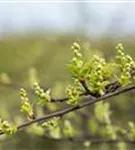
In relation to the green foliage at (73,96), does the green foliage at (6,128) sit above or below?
below

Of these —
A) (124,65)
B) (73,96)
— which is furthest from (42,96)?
(124,65)

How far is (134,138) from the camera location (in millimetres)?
2791

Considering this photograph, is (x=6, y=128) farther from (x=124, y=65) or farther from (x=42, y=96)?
(x=124, y=65)

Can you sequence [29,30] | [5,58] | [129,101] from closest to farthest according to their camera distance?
1. [129,101]
2. [5,58]
3. [29,30]

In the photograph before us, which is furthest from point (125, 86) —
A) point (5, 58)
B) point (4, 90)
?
point (5, 58)

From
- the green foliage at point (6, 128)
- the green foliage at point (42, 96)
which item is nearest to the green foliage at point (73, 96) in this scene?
the green foliage at point (42, 96)

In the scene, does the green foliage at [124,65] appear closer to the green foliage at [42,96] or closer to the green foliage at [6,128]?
the green foliage at [42,96]

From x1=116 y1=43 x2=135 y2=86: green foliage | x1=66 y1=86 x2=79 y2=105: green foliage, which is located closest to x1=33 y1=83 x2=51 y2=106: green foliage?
x1=66 y1=86 x2=79 y2=105: green foliage

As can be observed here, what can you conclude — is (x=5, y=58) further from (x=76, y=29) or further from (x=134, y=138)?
(x=134, y=138)

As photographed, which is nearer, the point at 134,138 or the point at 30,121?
the point at 30,121

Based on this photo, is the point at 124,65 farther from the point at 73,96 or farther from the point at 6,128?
the point at 6,128

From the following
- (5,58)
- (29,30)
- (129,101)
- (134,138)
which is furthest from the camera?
(29,30)

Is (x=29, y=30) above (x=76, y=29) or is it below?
above

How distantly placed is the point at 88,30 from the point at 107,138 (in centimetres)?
426
